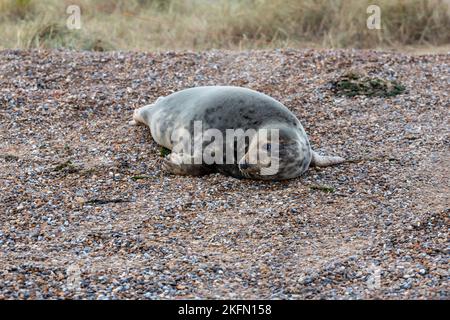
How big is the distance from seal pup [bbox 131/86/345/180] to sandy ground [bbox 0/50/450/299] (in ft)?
0.29

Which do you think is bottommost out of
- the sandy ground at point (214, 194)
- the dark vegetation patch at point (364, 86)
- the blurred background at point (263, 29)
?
the sandy ground at point (214, 194)

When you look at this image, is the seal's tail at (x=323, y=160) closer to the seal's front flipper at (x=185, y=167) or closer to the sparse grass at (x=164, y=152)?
the seal's front flipper at (x=185, y=167)

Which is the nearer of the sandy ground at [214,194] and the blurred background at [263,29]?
the sandy ground at [214,194]

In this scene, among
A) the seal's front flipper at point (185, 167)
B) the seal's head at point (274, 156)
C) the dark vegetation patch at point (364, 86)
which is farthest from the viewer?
the dark vegetation patch at point (364, 86)

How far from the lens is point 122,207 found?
458 cm

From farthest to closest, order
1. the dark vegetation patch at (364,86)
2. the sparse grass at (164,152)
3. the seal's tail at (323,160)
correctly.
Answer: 1. the dark vegetation patch at (364,86)
2. the sparse grass at (164,152)
3. the seal's tail at (323,160)

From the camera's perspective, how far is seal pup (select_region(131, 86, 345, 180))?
4.81 meters

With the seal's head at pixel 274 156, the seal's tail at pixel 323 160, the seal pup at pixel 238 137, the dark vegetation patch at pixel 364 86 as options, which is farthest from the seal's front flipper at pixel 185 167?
the dark vegetation patch at pixel 364 86

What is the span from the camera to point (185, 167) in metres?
5.01

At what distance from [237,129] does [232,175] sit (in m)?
0.29

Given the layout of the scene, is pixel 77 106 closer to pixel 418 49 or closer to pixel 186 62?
pixel 186 62

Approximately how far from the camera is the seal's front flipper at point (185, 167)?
16.4 feet

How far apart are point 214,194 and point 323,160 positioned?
830mm
